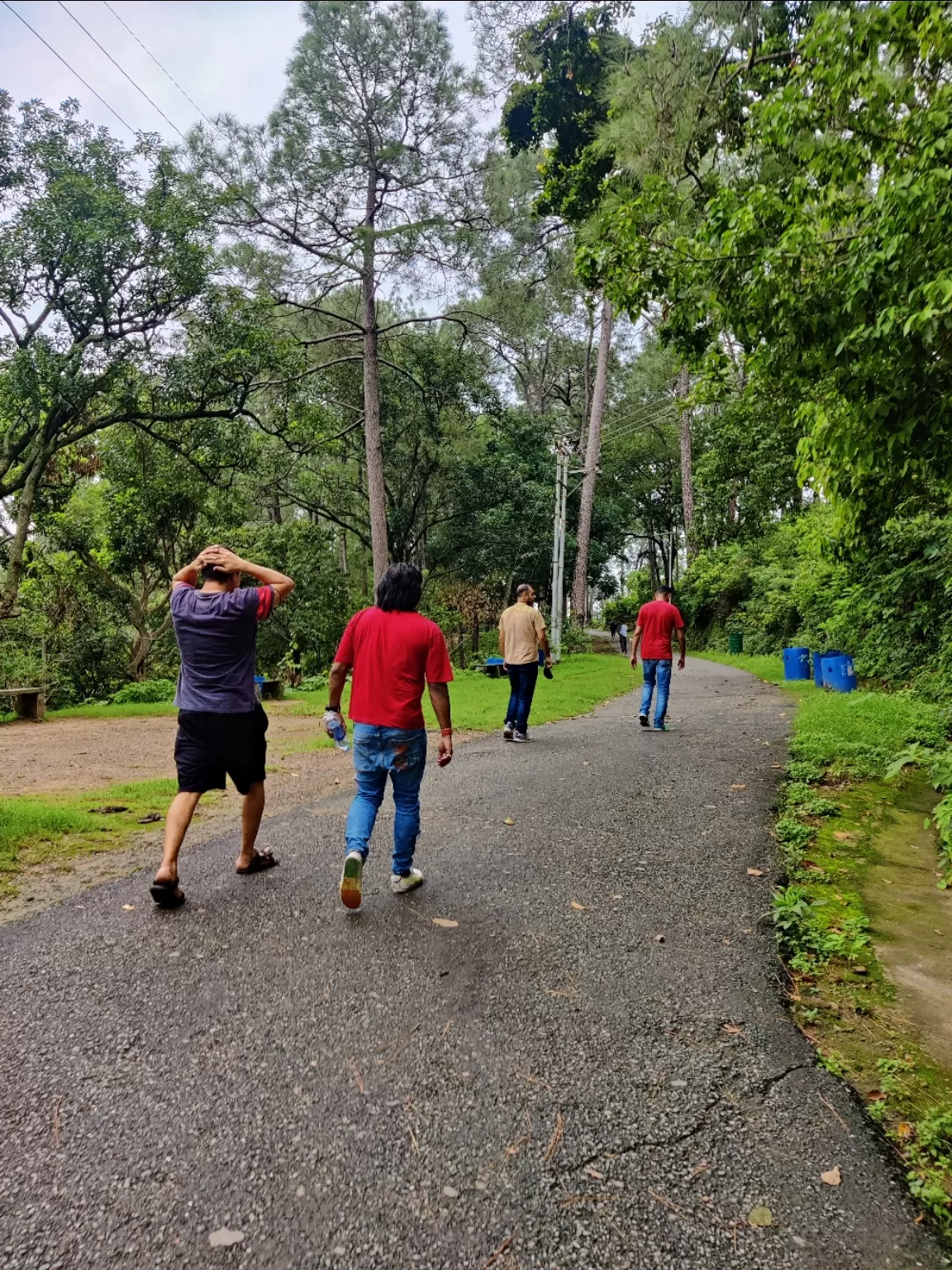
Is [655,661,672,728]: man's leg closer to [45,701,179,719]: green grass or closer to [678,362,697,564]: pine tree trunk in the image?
[45,701,179,719]: green grass

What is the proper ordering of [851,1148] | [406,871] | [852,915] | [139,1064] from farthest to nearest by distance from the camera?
[406,871], [852,915], [139,1064], [851,1148]

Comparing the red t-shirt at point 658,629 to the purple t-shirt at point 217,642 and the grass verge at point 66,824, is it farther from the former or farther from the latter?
the purple t-shirt at point 217,642

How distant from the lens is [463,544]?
26.7 m

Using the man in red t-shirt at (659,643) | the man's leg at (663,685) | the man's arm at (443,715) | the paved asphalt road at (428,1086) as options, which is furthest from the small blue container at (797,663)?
the man's arm at (443,715)

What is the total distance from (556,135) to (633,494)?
37322 mm

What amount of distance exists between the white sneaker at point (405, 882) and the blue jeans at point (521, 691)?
4.83 meters

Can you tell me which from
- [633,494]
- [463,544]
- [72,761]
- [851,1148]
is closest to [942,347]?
[851,1148]

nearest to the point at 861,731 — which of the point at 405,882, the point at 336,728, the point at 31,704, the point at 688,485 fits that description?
the point at 405,882

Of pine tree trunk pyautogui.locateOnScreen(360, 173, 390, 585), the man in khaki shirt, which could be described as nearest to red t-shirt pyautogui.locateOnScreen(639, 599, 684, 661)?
the man in khaki shirt

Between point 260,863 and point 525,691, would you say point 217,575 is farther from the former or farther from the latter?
point 525,691

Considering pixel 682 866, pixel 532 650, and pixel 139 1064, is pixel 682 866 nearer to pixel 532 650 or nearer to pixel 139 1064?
pixel 139 1064

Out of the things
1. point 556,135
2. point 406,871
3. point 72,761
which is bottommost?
point 72,761

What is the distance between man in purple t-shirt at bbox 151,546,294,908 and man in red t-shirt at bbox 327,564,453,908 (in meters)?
0.52

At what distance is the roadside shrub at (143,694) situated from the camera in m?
16.5
